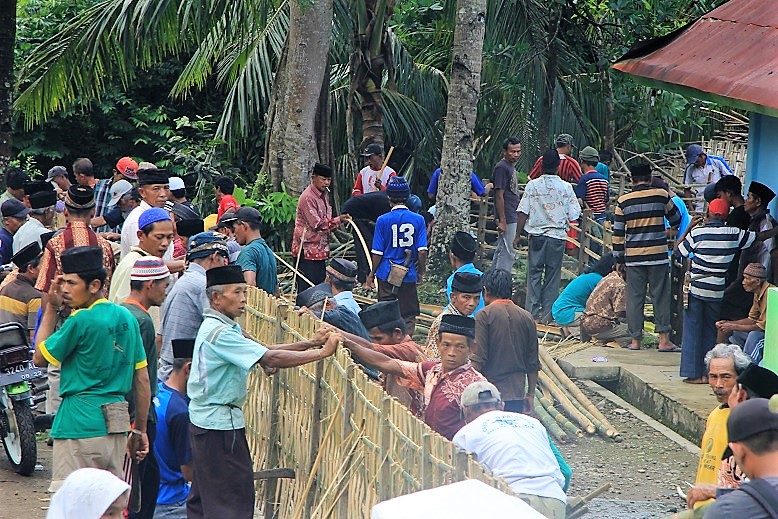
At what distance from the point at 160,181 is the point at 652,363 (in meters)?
5.18

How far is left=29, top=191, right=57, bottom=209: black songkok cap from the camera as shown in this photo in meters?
10.3

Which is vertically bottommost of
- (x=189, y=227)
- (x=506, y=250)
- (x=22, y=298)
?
(x=506, y=250)

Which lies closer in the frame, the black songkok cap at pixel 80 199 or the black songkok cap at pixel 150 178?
the black songkok cap at pixel 80 199

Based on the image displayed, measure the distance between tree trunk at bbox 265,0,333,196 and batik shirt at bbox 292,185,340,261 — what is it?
3.32m

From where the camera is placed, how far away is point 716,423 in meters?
5.45

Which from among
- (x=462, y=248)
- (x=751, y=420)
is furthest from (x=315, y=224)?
(x=751, y=420)

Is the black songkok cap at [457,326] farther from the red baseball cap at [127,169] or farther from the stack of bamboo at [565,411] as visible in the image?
the red baseball cap at [127,169]

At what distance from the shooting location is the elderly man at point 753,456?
373 centimetres

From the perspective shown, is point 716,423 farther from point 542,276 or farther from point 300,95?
point 300,95

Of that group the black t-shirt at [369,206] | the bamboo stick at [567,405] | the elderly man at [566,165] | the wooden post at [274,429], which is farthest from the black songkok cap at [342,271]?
the elderly man at [566,165]

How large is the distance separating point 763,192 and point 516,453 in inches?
195

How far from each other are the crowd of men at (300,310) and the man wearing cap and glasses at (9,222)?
0.02 meters

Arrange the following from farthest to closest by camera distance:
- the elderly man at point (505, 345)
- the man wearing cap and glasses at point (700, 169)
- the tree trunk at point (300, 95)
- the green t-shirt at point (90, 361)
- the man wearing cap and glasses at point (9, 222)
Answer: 1. the man wearing cap and glasses at point (700, 169)
2. the tree trunk at point (300, 95)
3. the man wearing cap and glasses at point (9, 222)
4. the elderly man at point (505, 345)
5. the green t-shirt at point (90, 361)

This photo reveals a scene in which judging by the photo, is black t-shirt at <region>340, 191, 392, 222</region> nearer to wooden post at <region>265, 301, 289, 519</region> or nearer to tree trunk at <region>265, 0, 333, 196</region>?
tree trunk at <region>265, 0, 333, 196</region>
